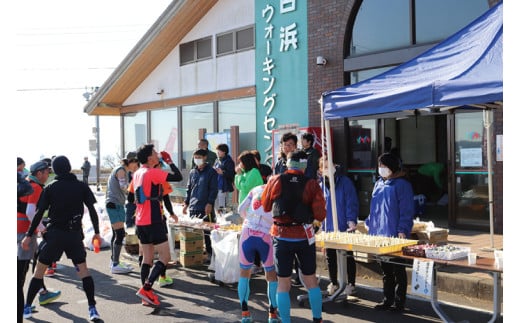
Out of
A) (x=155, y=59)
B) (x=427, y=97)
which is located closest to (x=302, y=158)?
(x=427, y=97)

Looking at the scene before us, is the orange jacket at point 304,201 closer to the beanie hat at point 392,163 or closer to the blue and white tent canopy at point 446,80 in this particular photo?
the beanie hat at point 392,163

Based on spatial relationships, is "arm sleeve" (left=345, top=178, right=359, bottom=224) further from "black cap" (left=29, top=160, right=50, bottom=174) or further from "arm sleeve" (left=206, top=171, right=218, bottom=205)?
"black cap" (left=29, top=160, right=50, bottom=174)

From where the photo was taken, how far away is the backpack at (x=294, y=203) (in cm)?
534

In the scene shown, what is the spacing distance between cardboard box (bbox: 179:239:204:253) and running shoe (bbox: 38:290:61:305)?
255 cm

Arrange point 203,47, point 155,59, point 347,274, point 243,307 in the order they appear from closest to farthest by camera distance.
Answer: point 243,307 < point 347,274 < point 203,47 < point 155,59

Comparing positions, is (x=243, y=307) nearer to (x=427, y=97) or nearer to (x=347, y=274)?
(x=347, y=274)

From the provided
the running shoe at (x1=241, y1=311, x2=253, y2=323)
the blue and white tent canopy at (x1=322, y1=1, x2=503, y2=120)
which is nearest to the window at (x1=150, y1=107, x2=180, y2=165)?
the blue and white tent canopy at (x1=322, y1=1, x2=503, y2=120)

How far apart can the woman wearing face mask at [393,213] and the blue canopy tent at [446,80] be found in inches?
27.5

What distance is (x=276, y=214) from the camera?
5.43 metres

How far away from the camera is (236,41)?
50.8 feet

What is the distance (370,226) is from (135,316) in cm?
324

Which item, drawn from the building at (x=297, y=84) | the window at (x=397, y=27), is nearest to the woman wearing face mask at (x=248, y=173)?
the building at (x=297, y=84)

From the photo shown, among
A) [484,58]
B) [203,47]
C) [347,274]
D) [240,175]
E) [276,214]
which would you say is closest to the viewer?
[276,214]

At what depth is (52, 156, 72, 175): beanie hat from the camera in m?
6.27
